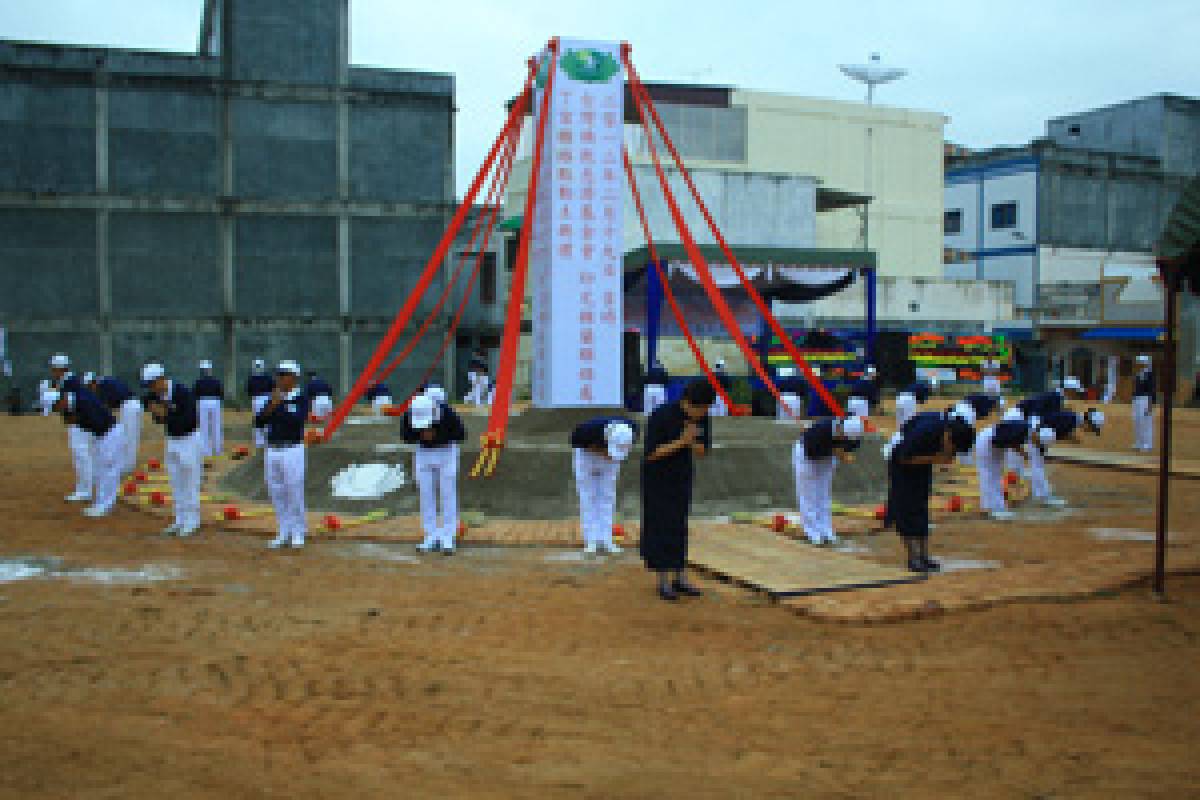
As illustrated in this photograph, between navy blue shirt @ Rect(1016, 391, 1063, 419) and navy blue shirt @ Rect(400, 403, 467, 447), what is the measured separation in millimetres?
7708

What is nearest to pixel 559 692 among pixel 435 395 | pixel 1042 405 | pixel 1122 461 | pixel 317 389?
pixel 435 395

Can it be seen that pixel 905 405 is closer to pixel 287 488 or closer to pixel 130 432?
pixel 287 488

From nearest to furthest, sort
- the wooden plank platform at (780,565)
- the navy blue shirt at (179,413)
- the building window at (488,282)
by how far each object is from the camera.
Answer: the wooden plank platform at (780,565) → the navy blue shirt at (179,413) → the building window at (488,282)

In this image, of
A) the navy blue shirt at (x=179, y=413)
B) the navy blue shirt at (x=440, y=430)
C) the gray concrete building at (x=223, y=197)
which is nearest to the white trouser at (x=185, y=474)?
the navy blue shirt at (x=179, y=413)

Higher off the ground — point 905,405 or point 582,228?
point 582,228

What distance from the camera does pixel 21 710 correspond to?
505 cm

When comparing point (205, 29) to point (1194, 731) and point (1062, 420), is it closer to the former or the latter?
point (1062, 420)

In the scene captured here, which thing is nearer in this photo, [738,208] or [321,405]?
[321,405]

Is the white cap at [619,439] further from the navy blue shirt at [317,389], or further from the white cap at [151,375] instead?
the navy blue shirt at [317,389]

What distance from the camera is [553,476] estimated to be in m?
12.0

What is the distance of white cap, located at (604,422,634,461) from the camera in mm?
8617

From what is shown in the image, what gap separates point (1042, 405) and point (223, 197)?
84.5ft

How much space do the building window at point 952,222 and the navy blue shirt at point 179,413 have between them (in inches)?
1818

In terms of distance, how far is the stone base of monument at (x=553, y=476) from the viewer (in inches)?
467
